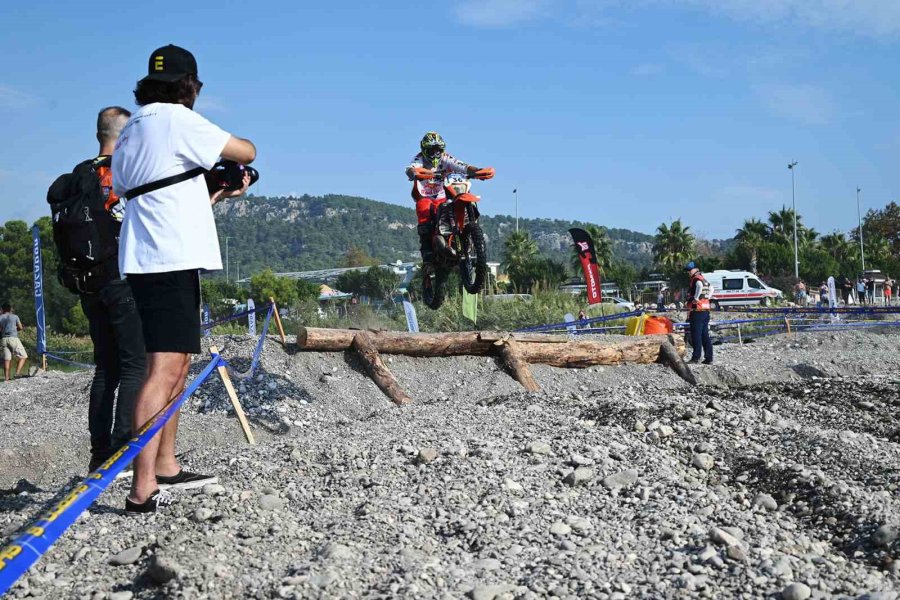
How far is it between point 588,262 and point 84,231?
16589mm

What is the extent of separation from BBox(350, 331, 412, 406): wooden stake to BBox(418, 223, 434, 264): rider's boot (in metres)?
1.59

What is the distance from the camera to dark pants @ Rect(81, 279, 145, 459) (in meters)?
4.90

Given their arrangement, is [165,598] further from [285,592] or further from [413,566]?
[413,566]

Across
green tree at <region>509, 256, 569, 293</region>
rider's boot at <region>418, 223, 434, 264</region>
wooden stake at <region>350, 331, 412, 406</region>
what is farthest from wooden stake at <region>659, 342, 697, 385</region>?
green tree at <region>509, 256, 569, 293</region>

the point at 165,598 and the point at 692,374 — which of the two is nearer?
the point at 165,598

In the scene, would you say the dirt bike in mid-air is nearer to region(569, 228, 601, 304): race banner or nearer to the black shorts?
the black shorts

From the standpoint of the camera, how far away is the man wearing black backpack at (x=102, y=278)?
16.1ft

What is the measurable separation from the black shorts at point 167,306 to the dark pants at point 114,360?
0.74m

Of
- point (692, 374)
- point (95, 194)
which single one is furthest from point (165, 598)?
point (692, 374)

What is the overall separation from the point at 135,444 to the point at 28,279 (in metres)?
63.5

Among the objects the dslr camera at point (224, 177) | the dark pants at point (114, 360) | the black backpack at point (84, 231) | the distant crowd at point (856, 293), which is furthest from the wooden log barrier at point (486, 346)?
the distant crowd at point (856, 293)

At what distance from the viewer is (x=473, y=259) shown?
9289mm

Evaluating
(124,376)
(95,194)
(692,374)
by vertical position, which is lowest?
(692,374)

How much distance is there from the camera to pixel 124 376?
4.90m
